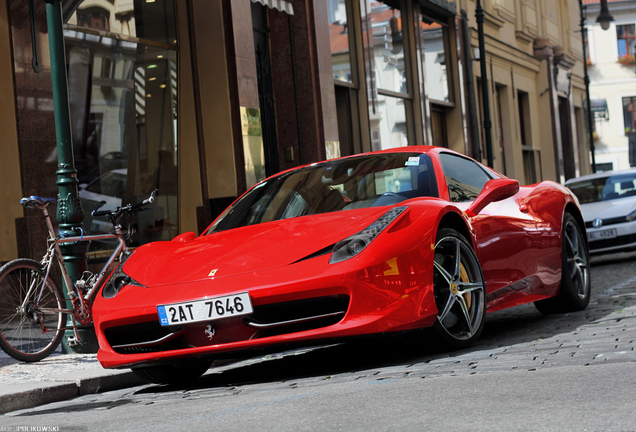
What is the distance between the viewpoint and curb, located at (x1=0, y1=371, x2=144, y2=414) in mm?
4820

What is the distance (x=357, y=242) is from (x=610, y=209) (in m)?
9.32

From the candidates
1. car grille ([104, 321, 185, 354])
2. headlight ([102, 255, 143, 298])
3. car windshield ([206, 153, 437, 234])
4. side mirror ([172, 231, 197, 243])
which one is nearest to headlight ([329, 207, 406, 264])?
car windshield ([206, 153, 437, 234])

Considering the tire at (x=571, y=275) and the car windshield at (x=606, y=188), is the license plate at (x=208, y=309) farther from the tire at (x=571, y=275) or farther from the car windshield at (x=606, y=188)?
the car windshield at (x=606, y=188)

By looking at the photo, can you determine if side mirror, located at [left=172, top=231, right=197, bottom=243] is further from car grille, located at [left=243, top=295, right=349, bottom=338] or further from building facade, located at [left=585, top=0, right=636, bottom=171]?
building facade, located at [left=585, top=0, right=636, bottom=171]

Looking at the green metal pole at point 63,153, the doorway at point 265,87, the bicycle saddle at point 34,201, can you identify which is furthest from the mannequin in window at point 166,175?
the bicycle saddle at point 34,201

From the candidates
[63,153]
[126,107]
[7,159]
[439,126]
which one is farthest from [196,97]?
[439,126]

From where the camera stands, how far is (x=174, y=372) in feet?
17.4

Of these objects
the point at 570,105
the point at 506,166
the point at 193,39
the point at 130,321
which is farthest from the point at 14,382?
the point at 570,105

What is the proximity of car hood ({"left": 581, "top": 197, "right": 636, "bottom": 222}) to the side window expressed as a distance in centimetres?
695

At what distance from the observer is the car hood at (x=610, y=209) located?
1283 cm

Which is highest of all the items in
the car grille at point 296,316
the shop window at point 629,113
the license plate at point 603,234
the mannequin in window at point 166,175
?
the shop window at point 629,113

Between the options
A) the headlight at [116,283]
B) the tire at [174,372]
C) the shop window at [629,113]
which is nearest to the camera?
the headlight at [116,283]

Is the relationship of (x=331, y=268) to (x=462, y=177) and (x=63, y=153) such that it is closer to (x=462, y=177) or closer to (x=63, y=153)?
(x=462, y=177)

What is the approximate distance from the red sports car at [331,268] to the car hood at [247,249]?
0.04ft
